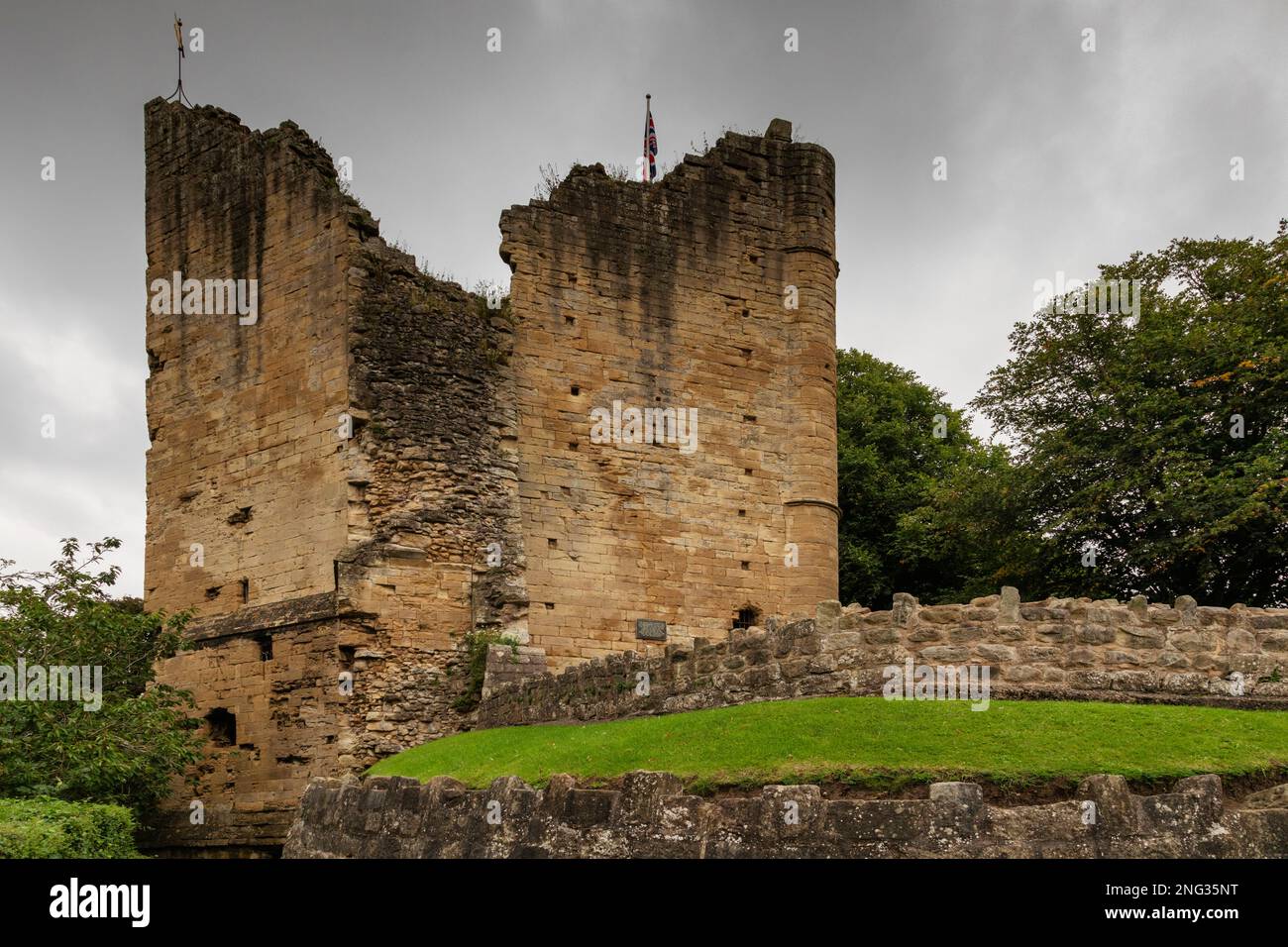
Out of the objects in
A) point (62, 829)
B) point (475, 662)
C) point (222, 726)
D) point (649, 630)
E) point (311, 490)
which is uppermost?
point (311, 490)

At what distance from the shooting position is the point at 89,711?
21859 millimetres

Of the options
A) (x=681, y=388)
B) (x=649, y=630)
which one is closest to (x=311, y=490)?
(x=649, y=630)

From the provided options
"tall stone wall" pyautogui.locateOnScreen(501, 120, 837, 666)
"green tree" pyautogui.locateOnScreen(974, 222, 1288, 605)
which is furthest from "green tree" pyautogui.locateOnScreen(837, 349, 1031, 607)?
"tall stone wall" pyautogui.locateOnScreen(501, 120, 837, 666)

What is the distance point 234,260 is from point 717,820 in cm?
1789

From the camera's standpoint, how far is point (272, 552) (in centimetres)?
2505

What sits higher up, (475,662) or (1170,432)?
(1170,432)

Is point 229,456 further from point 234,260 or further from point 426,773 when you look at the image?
point 426,773

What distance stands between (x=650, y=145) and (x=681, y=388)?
20.5 feet

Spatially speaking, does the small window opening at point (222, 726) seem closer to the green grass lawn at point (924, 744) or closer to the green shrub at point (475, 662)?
the green shrub at point (475, 662)

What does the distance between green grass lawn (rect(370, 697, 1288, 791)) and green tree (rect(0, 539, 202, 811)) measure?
26.4 feet

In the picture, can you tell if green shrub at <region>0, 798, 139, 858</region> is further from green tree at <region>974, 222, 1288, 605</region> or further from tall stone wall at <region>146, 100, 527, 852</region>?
green tree at <region>974, 222, 1288, 605</region>

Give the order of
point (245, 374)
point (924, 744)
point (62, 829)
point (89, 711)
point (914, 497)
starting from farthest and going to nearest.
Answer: point (914, 497) < point (245, 374) < point (89, 711) < point (62, 829) < point (924, 744)

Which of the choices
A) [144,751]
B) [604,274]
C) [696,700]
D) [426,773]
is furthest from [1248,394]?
[144,751]

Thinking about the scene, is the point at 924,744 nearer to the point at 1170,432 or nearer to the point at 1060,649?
the point at 1060,649
